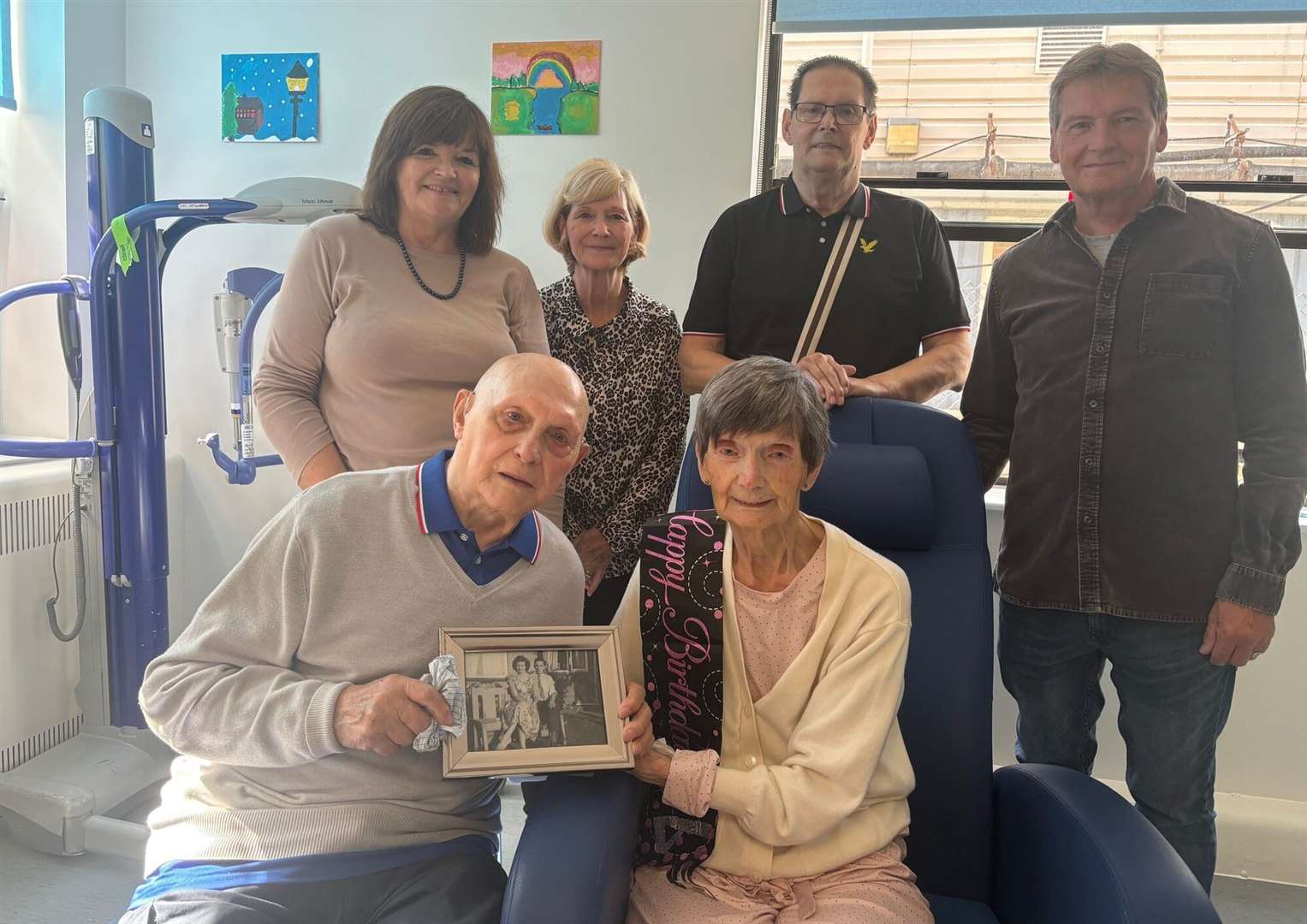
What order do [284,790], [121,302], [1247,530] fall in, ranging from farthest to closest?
[121,302] → [1247,530] → [284,790]

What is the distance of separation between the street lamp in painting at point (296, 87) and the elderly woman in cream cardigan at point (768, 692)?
2.25m

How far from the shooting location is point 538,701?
128 centimetres

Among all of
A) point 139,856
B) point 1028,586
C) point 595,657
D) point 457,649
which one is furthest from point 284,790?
point 139,856

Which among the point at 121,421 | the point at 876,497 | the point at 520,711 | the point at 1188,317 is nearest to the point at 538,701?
the point at 520,711

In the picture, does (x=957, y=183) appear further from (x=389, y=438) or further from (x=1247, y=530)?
(x=389, y=438)

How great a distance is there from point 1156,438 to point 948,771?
67cm

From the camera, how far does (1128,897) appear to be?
1.18m

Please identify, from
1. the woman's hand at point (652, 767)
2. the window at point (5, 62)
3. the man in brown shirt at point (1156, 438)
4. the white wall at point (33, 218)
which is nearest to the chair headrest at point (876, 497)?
the man in brown shirt at point (1156, 438)

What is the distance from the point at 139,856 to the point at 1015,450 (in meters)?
2.28

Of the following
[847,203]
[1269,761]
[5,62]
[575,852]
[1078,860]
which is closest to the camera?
[575,852]

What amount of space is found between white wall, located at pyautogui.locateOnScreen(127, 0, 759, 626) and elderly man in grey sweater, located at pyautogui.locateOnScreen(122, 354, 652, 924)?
1.65 meters

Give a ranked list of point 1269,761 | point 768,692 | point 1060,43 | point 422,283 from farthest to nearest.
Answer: point 1060,43 → point 1269,761 → point 422,283 → point 768,692

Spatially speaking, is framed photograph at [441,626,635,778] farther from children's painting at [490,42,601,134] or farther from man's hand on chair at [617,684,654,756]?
children's painting at [490,42,601,134]

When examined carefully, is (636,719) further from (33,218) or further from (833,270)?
(33,218)
